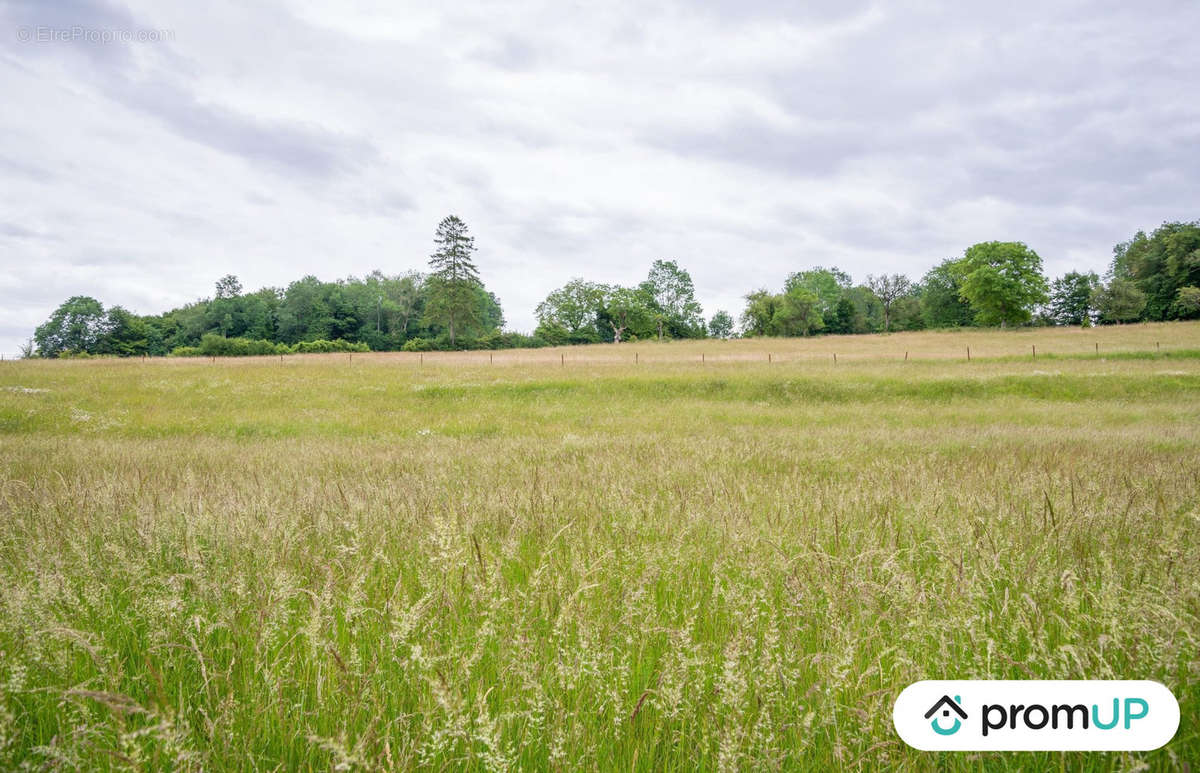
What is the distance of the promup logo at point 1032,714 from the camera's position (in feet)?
6.69

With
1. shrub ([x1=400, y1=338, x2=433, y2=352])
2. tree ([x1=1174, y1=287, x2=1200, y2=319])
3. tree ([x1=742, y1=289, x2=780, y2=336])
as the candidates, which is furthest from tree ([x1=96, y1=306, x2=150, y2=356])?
tree ([x1=1174, y1=287, x2=1200, y2=319])

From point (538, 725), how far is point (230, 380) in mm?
33461

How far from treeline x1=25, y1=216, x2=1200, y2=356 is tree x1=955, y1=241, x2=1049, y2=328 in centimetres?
18

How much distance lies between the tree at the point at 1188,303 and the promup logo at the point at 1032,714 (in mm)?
99347

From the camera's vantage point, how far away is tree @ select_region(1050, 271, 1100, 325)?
319ft

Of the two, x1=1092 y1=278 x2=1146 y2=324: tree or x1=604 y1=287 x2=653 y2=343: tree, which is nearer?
x1=1092 y1=278 x2=1146 y2=324: tree

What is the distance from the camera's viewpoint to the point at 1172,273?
79.2m

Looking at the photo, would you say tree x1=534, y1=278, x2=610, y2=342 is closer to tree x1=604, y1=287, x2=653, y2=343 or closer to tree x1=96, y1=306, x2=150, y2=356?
tree x1=604, y1=287, x2=653, y2=343

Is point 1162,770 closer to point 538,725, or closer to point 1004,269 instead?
point 538,725

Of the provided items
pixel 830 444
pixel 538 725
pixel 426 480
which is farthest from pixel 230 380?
pixel 538 725

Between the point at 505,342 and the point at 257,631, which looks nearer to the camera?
the point at 257,631

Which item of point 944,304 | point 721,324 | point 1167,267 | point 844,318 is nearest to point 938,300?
point 944,304

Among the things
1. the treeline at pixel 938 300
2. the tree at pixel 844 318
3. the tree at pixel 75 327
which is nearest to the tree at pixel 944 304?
the treeline at pixel 938 300

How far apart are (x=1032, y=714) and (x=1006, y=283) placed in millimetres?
97538
